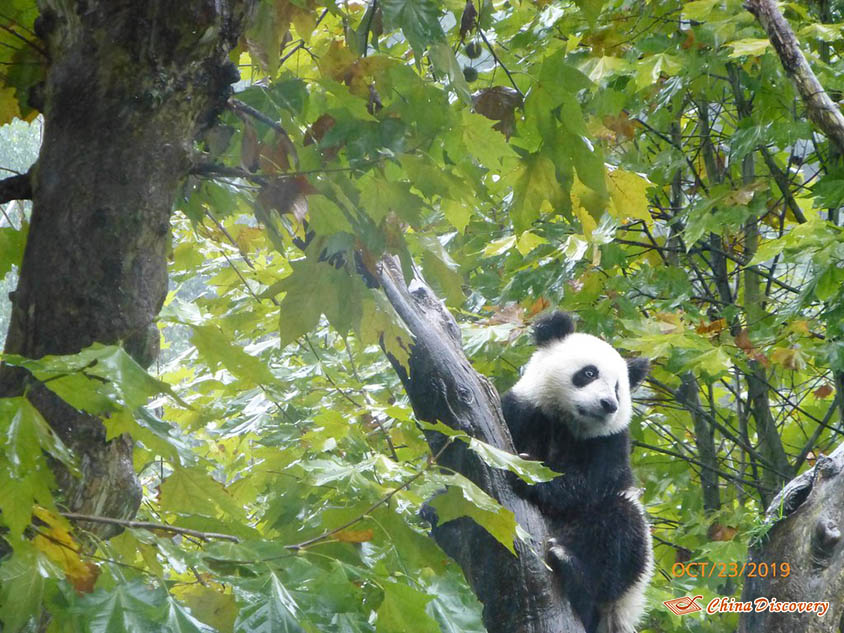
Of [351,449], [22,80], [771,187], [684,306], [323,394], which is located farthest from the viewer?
Answer: [771,187]

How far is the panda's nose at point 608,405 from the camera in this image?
12.8 ft

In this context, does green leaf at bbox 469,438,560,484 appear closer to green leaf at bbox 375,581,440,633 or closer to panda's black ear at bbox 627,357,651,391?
green leaf at bbox 375,581,440,633

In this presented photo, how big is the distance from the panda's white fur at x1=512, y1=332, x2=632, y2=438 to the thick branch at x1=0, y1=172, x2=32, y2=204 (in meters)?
2.94

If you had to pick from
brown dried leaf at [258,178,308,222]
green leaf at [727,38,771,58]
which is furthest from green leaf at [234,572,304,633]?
green leaf at [727,38,771,58]

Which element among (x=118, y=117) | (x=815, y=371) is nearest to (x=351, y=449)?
(x=118, y=117)

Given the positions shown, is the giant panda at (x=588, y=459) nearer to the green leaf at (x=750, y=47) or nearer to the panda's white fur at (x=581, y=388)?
the panda's white fur at (x=581, y=388)

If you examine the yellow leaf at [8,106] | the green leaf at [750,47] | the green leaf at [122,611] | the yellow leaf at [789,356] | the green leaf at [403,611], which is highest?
the green leaf at [750,47]

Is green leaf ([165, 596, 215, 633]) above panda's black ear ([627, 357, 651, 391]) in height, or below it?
above

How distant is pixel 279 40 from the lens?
1.95 meters

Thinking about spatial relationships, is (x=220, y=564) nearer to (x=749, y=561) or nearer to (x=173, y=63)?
(x=173, y=63)

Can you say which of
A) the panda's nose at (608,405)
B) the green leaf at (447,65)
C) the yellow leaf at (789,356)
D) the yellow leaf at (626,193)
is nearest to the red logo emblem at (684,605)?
the panda's nose at (608,405)

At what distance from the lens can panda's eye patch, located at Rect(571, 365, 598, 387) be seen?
409 cm

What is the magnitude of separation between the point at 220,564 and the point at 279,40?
1272mm

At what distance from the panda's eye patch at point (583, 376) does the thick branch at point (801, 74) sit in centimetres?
155
